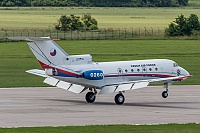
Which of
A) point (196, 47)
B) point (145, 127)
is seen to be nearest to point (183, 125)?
point (145, 127)

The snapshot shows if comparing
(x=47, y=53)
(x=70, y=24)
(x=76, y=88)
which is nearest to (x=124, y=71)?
(x=76, y=88)

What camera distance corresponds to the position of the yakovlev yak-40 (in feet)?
137

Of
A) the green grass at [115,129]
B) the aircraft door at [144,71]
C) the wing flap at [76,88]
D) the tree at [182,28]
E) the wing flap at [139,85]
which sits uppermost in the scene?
the green grass at [115,129]

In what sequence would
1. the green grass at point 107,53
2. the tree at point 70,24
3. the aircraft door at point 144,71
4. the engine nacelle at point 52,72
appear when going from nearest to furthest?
the engine nacelle at point 52,72
the aircraft door at point 144,71
the green grass at point 107,53
the tree at point 70,24

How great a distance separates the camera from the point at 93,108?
134 feet

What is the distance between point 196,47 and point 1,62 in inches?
1262

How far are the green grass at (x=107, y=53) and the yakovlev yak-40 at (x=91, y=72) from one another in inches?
469

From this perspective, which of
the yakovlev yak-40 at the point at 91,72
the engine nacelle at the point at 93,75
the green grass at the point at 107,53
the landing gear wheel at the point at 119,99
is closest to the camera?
the yakovlev yak-40 at the point at 91,72

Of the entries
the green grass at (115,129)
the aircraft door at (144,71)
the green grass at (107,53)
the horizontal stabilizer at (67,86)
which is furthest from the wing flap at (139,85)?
the green grass at (107,53)

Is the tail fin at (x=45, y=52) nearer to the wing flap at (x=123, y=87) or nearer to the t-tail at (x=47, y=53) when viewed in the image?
the t-tail at (x=47, y=53)

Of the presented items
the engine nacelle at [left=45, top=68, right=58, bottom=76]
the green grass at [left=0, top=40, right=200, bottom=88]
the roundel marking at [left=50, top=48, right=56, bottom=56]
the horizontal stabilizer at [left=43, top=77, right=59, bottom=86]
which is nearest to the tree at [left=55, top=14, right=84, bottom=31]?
the green grass at [left=0, top=40, right=200, bottom=88]

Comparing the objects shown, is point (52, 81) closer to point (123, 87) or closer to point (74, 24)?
point (123, 87)

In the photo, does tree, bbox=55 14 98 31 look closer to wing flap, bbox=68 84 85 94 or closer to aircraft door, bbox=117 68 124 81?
wing flap, bbox=68 84 85 94

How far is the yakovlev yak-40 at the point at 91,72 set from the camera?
41812 mm
